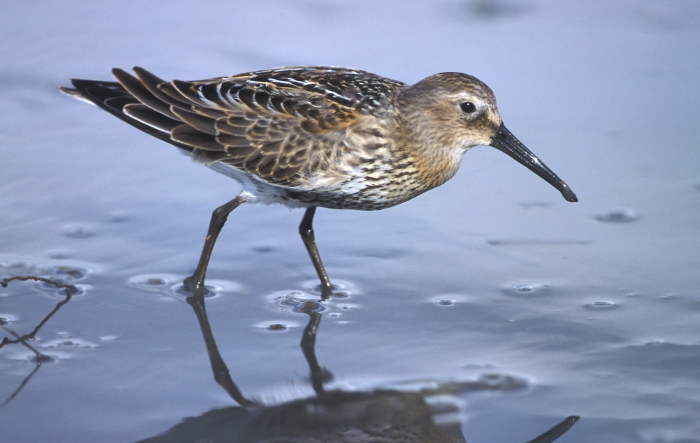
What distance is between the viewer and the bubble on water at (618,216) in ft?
23.0

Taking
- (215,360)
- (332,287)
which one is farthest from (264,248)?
(215,360)

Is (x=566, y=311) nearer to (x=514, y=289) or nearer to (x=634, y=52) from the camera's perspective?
(x=514, y=289)

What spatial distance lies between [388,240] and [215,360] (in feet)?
6.38

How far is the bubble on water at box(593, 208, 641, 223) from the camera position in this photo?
7.02m

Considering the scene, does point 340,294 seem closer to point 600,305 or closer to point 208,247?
point 208,247

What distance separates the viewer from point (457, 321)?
602 cm

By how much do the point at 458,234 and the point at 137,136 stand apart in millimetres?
2997

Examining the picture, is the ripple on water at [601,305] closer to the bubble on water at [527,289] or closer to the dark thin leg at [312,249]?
the bubble on water at [527,289]

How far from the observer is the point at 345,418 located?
4988 mm

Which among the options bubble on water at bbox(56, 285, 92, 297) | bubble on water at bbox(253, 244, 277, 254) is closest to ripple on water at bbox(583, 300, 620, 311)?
bubble on water at bbox(253, 244, 277, 254)

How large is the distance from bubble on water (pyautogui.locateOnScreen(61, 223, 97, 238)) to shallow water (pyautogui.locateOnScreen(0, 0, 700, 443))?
0.6 inches

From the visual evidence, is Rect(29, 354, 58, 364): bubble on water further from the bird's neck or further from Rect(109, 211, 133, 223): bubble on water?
the bird's neck

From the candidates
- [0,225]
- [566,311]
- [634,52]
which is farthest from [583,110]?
[0,225]

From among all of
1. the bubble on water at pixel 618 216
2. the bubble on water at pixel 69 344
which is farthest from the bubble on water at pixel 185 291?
the bubble on water at pixel 618 216
